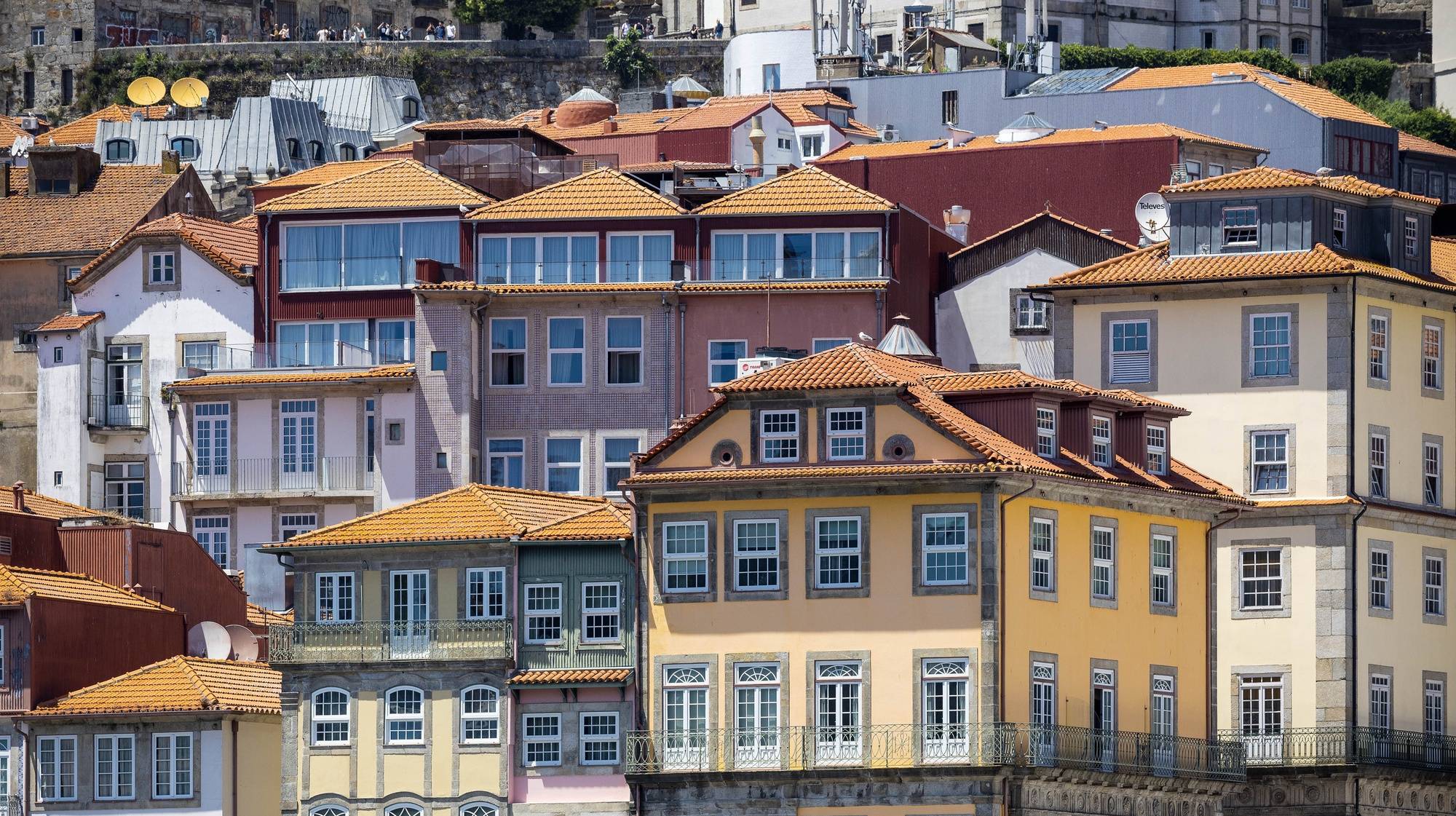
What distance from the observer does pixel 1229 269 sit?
8131cm

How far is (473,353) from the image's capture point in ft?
295

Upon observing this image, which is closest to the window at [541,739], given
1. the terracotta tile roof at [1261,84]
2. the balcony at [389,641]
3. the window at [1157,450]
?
the balcony at [389,641]

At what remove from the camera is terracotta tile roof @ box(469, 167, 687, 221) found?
300ft

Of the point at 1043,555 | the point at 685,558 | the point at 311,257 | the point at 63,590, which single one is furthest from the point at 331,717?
the point at 311,257

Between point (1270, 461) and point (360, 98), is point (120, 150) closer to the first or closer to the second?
point (360, 98)

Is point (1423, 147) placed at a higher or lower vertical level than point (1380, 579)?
higher

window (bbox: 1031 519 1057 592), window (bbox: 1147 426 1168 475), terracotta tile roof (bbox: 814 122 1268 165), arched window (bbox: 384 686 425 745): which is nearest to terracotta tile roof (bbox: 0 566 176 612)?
arched window (bbox: 384 686 425 745)

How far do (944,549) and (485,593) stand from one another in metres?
9.28

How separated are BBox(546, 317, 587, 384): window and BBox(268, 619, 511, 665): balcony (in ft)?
50.3

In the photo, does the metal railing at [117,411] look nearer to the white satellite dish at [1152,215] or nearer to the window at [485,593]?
the window at [485,593]

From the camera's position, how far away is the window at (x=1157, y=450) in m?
77.6

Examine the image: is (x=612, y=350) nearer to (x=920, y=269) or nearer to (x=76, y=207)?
(x=920, y=269)

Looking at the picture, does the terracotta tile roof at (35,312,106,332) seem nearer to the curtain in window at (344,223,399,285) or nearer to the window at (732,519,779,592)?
the curtain in window at (344,223,399,285)

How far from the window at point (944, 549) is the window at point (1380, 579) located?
11.4 meters
